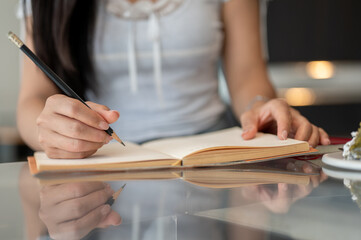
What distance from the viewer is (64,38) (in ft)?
3.60

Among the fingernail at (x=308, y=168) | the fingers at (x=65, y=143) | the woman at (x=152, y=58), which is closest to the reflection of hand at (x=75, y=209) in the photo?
the fingers at (x=65, y=143)

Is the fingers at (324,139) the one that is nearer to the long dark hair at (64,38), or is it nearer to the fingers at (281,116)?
the fingers at (281,116)

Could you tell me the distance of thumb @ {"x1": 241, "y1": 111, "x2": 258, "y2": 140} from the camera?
738 mm

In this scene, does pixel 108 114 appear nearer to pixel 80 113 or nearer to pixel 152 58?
pixel 80 113

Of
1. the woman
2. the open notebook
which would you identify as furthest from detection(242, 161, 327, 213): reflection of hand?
the woman

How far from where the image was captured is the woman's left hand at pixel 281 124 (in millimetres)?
749

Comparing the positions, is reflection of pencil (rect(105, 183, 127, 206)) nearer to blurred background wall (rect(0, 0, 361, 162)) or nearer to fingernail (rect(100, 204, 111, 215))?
fingernail (rect(100, 204, 111, 215))

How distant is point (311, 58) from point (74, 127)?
88.1 inches

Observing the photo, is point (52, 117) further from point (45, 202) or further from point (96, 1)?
point (96, 1)

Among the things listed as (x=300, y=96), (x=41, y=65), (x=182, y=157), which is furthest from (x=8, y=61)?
(x=182, y=157)

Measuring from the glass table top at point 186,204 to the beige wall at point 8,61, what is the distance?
7.13 feet

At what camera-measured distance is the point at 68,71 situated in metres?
1.09

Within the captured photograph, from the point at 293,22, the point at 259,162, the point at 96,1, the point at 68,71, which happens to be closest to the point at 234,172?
the point at 259,162

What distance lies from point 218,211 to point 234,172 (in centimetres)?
18
